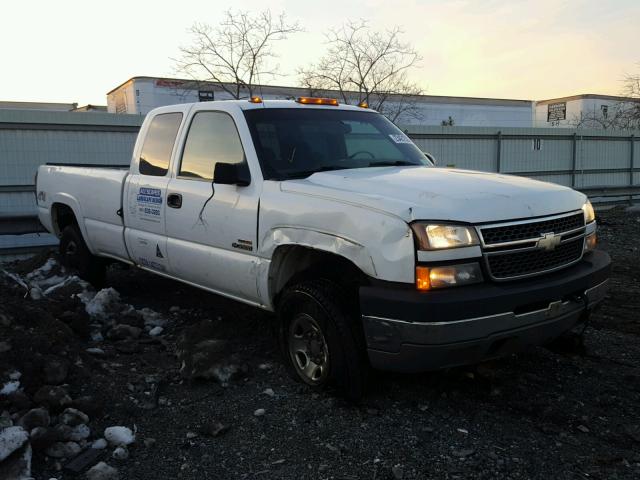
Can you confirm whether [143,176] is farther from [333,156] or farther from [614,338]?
[614,338]

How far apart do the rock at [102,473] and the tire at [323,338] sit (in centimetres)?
133

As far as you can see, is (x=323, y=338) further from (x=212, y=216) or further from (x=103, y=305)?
(x=103, y=305)

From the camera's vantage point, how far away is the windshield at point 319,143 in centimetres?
423

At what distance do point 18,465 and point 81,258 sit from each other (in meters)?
3.95

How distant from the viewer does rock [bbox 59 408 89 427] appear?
3.37 metres

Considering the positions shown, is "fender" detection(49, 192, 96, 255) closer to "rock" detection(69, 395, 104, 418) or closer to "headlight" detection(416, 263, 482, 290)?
"rock" detection(69, 395, 104, 418)

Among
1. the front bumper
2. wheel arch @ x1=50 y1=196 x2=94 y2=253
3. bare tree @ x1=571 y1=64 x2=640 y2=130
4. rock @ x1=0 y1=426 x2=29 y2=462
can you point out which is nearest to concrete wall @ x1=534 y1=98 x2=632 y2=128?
bare tree @ x1=571 y1=64 x2=640 y2=130

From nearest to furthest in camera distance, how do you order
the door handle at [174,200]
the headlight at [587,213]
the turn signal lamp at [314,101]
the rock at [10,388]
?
the rock at [10,388], the headlight at [587,213], the door handle at [174,200], the turn signal lamp at [314,101]

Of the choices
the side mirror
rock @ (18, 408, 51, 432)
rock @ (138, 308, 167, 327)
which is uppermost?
the side mirror

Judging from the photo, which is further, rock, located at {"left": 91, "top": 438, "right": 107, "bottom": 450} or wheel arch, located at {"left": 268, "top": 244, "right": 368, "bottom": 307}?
wheel arch, located at {"left": 268, "top": 244, "right": 368, "bottom": 307}

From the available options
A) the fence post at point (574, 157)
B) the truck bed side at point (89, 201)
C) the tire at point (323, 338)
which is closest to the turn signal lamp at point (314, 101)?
the tire at point (323, 338)

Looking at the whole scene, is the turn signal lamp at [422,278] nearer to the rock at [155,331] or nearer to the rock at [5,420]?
the rock at [5,420]

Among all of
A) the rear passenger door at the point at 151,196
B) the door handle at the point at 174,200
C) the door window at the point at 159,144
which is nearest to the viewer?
the door handle at the point at 174,200

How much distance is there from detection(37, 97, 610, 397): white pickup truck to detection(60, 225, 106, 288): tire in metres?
1.27
